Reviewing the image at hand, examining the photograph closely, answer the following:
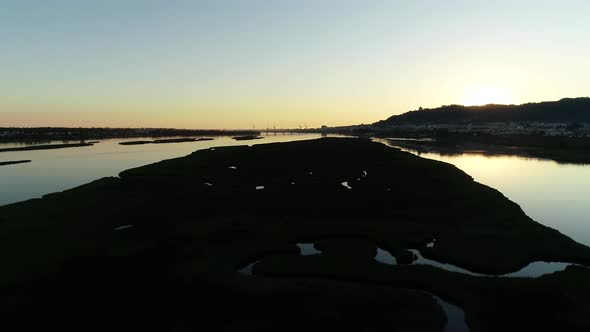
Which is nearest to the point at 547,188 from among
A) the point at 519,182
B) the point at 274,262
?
the point at 519,182

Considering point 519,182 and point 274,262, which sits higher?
point 274,262

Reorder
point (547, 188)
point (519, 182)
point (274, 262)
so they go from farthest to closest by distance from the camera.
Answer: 1. point (519, 182)
2. point (547, 188)
3. point (274, 262)

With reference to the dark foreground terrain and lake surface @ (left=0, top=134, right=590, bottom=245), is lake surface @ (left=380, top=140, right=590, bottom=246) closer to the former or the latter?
lake surface @ (left=0, top=134, right=590, bottom=245)

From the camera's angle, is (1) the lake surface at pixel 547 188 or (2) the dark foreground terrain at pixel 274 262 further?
(1) the lake surface at pixel 547 188

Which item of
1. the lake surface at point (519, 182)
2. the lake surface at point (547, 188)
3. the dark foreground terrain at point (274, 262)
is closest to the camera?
the dark foreground terrain at point (274, 262)

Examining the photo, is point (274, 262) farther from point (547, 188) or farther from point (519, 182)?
point (519, 182)

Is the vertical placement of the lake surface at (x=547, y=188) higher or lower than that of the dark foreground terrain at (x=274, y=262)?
lower

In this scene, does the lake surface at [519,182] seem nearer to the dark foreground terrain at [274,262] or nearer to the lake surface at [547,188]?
the lake surface at [547,188]

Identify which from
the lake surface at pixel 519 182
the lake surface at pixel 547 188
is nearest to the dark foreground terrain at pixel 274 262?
the lake surface at pixel 547 188

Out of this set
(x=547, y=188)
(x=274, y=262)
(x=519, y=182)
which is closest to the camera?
(x=274, y=262)

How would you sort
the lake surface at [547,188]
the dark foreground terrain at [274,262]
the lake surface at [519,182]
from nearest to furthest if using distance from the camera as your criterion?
the dark foreground terrain at [274,262]
the lake surface at [547,188]
the lake surface at [519,182]

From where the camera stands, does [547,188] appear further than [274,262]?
Yes
